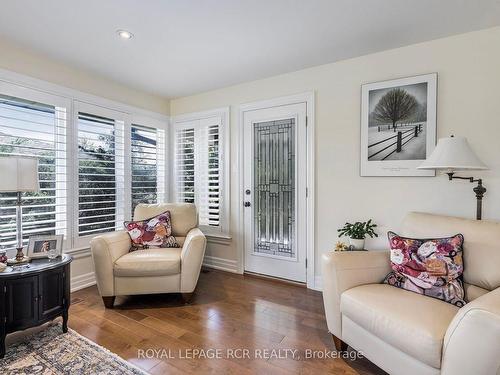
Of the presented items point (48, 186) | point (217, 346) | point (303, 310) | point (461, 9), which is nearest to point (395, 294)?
point (303, 310)

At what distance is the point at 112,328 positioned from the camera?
2170 mm

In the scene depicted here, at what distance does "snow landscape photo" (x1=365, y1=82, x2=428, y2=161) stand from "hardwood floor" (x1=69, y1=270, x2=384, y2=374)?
1.59 meters

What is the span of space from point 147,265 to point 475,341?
2295 mm

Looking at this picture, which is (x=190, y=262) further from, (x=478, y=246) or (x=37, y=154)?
(x=478, y=246)

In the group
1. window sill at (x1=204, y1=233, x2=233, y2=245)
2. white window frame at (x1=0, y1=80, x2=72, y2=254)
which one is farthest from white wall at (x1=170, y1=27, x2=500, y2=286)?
white window frame at (x1=0, y1=80, x2=72, y2=254)

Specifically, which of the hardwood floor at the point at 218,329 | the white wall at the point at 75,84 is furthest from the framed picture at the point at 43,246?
the white wall at the point at 75,84

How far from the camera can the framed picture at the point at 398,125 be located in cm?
239

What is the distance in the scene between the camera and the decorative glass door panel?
3.12 meters

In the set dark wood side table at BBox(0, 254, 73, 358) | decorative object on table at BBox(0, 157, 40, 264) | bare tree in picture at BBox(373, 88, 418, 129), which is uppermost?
bare tree in picture at BBox(373, 88, 418, 129)

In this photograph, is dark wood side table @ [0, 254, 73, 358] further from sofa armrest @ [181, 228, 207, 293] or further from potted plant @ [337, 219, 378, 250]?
potted plant @ [337, 219, 378, 250]

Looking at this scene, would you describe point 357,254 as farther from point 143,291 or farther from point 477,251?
point 143,291

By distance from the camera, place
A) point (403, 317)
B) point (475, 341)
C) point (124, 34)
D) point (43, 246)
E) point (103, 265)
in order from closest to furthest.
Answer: point (475, 341) < point (403, 317) < point (43, 246) < point (124, 34) < point (103, 265)

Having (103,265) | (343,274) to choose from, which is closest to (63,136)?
(103,265)

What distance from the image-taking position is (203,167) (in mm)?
3748
